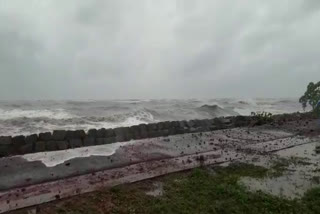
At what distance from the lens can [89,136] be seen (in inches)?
396

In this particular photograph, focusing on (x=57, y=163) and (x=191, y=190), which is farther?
(x=57, y=163)

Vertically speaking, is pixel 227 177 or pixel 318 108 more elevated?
pixel 318 108

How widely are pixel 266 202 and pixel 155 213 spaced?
192cm

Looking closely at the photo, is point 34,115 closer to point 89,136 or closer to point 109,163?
point 89,136

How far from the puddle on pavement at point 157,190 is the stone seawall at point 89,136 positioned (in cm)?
493

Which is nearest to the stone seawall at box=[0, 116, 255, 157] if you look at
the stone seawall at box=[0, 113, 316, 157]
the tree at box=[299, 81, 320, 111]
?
the stone seawall at box=[0, 113, 316, 157]

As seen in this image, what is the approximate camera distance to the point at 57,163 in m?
7.26

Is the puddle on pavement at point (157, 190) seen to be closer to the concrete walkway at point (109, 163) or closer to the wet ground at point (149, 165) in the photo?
the wet ground at point (149, 165)

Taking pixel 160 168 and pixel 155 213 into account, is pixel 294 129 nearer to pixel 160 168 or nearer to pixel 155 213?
pixel 160 168

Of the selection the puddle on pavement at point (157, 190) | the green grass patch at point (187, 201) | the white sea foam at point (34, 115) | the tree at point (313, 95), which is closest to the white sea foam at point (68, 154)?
the green grass patch at point (187, 201)

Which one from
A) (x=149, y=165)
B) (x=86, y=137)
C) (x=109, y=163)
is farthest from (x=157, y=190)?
(x=86, y=137)

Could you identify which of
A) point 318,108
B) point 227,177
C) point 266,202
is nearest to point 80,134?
point 227,177

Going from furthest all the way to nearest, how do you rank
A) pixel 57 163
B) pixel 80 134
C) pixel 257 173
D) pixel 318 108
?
1. pixel 318 108
2. pixel 80 134
3. pixel 57 163
4. pixel 257 173

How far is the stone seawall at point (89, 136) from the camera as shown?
8586mm
